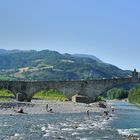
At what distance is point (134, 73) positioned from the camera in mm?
122500

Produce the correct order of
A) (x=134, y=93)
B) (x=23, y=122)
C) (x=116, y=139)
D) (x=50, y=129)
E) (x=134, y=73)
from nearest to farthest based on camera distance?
(x=116, y=139)
(x=50, y=129)
(x=23, y=122)
(x=134, y=73)
(x=134, y=93)

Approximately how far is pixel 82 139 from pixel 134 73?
69841 millimetres

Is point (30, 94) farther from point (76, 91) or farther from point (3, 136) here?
point (3, 136)

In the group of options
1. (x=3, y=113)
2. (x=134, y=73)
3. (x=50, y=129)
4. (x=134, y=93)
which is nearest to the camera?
(x=50, y=129)

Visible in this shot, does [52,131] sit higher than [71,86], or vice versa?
[71,86]

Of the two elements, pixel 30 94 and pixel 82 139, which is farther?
pixel 30 94

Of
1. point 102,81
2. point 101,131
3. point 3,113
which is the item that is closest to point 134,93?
point 102,81

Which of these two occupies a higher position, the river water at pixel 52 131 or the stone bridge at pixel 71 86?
the stone bridge at pixel 71 86

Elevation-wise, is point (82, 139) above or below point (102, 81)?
below

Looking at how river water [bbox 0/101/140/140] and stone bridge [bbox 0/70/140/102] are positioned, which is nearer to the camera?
river water [bbox 0/101/140/140]

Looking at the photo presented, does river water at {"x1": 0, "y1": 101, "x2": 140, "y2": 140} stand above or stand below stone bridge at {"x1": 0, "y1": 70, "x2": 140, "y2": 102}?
below

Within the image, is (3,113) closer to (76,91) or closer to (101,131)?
(101,131)

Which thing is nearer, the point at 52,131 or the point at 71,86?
the point at 52,131

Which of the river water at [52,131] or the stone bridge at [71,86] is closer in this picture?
the river water at [52,131]
